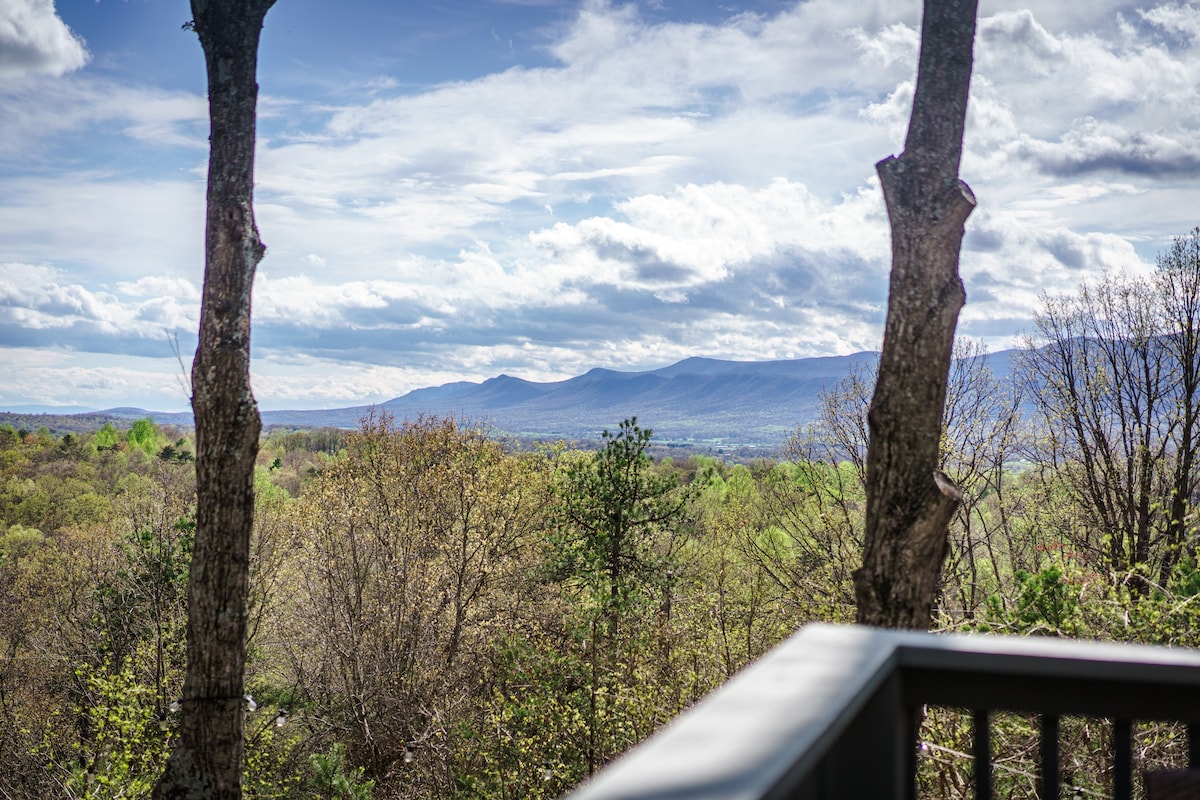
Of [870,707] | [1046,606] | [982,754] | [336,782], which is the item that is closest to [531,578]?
[336,782]

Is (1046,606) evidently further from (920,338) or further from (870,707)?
(870,707)

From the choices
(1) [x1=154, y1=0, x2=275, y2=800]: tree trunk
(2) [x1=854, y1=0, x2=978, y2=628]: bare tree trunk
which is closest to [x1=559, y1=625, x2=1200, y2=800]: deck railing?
(2) [x1=854, y1=0, x2=978, y2=628]: bare tree trunk

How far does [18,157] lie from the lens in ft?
60.0

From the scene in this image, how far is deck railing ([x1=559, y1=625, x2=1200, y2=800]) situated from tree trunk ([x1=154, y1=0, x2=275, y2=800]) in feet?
15.0

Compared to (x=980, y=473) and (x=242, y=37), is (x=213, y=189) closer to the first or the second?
(x=242, y=37)

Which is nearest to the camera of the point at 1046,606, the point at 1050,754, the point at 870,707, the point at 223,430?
the point at 870,707

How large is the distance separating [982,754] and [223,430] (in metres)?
4.66

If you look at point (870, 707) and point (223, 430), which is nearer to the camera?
point (870, 707)

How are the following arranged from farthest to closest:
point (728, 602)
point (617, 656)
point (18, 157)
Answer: point (18, 157) < point (728, 602) < point (617, 656)

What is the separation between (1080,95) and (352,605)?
1344cm

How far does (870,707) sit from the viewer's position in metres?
1.02

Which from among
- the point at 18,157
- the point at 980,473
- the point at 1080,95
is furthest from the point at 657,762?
the point at 18,157

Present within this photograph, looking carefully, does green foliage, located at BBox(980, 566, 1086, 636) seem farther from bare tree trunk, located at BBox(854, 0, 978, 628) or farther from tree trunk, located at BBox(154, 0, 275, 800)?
tree trunk, located at BBox(154, 0, 275, 800)

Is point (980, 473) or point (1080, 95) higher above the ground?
point (1080, 95)
